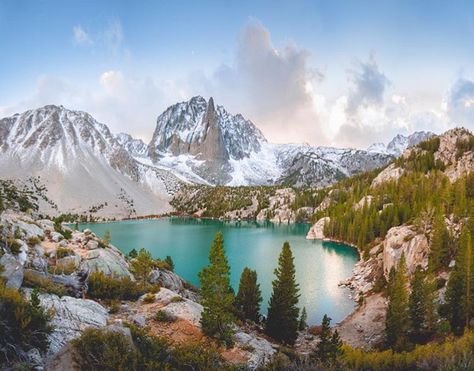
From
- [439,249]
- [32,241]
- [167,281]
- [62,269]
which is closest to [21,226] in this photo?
[32,241]

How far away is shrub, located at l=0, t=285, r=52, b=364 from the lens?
898 centimetres

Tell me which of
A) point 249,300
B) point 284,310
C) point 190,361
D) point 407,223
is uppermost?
point 407,223

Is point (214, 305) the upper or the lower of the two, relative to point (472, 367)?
lower

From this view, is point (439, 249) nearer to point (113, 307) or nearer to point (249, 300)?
point (249, 300)

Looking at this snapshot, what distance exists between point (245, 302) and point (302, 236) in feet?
273

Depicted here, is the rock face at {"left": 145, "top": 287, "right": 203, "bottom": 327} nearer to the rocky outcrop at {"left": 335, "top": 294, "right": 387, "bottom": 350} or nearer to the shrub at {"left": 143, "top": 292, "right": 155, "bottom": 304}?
the shrub at {"left": 143, "top": 292, "right": 155, "bottom": 304}

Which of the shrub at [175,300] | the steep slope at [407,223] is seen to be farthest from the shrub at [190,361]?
the steep slope at [407,223]

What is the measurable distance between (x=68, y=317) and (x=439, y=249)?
4954 cm

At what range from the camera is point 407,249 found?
5366cm

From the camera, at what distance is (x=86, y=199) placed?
184 metres

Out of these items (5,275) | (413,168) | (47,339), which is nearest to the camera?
(47,339)

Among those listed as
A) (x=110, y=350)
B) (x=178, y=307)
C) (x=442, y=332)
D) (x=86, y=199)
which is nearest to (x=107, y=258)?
(x=178, y=307)

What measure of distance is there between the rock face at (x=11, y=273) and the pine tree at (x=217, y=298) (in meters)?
9.12

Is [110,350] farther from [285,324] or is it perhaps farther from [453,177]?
[453,177]
